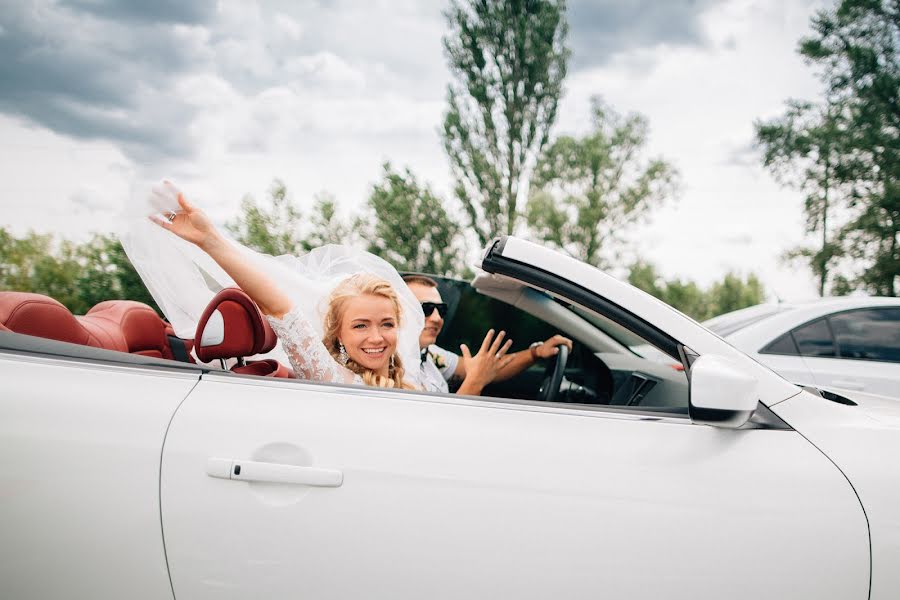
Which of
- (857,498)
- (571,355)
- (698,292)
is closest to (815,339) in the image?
(571,355)

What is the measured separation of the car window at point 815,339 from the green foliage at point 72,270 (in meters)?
3.95

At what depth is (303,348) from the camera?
1853 mm

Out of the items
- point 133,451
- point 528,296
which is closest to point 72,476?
point 133,451

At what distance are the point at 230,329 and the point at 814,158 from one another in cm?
2038

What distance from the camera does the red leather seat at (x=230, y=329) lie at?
173 cm

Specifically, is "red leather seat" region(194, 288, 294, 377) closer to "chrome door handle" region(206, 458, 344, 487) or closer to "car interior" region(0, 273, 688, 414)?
"car interior" region(0, 273, 688, 414)

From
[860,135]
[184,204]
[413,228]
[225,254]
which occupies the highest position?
[860,135]

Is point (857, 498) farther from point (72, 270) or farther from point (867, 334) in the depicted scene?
point (72, 270)

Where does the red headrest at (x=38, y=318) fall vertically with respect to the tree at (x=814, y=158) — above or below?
below

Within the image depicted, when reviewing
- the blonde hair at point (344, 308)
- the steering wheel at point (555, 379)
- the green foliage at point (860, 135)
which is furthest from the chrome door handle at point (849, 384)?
the green foliage at point (860, 135)

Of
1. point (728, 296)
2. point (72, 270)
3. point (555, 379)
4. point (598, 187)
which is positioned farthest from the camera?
point (728, 296)

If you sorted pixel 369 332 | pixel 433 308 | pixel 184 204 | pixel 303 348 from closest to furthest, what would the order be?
pixel 184 204 < pixel 303 348 < pixel 369 332 < pixel 433 308

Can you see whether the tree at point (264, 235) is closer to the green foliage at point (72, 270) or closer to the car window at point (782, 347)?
the green foliage at point (72, 270)

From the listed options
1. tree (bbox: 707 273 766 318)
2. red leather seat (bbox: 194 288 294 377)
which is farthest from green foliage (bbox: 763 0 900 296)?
tree (bbox: 707 273 766 318)
